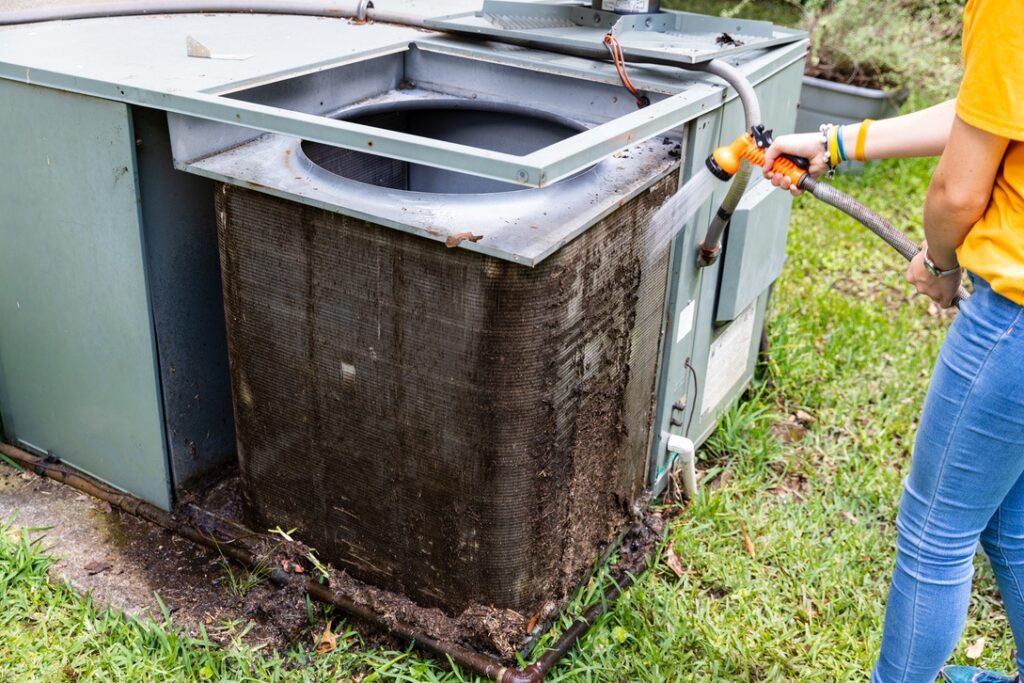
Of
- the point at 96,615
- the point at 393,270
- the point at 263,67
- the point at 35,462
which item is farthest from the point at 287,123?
the point at 35,462

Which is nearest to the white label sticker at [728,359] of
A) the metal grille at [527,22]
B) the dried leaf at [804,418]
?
the dried leaf at [804,418]

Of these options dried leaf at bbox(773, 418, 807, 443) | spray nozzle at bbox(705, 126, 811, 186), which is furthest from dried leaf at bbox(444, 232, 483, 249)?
dried leaf at bbox(773, 418, 807, 443)

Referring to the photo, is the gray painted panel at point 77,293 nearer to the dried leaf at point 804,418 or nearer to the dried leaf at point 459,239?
the dried leaf at point 459,239

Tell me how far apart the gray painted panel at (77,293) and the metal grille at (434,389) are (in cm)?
25

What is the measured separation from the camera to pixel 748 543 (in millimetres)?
2521

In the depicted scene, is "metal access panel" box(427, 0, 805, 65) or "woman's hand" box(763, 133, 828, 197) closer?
"woman's hand" box(763, 133, 828, 197)

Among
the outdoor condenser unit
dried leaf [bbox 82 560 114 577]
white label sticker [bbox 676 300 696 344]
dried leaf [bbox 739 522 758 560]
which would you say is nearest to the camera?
the outdoor condenser unit

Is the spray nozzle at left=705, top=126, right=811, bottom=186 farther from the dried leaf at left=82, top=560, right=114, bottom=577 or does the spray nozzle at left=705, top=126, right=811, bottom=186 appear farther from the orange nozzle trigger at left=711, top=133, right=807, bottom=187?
the dried leaf at left=82, top=560, right=114, bottom=577

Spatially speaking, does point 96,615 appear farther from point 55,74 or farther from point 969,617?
point 969,617

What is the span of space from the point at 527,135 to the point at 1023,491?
1.28 metres

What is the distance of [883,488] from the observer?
2.72 meters

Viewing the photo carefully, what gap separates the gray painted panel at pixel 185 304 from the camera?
2055 millimetres

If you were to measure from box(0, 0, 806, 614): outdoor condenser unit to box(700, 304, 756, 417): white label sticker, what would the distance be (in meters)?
0.16

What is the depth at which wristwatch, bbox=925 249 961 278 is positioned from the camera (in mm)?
1650
